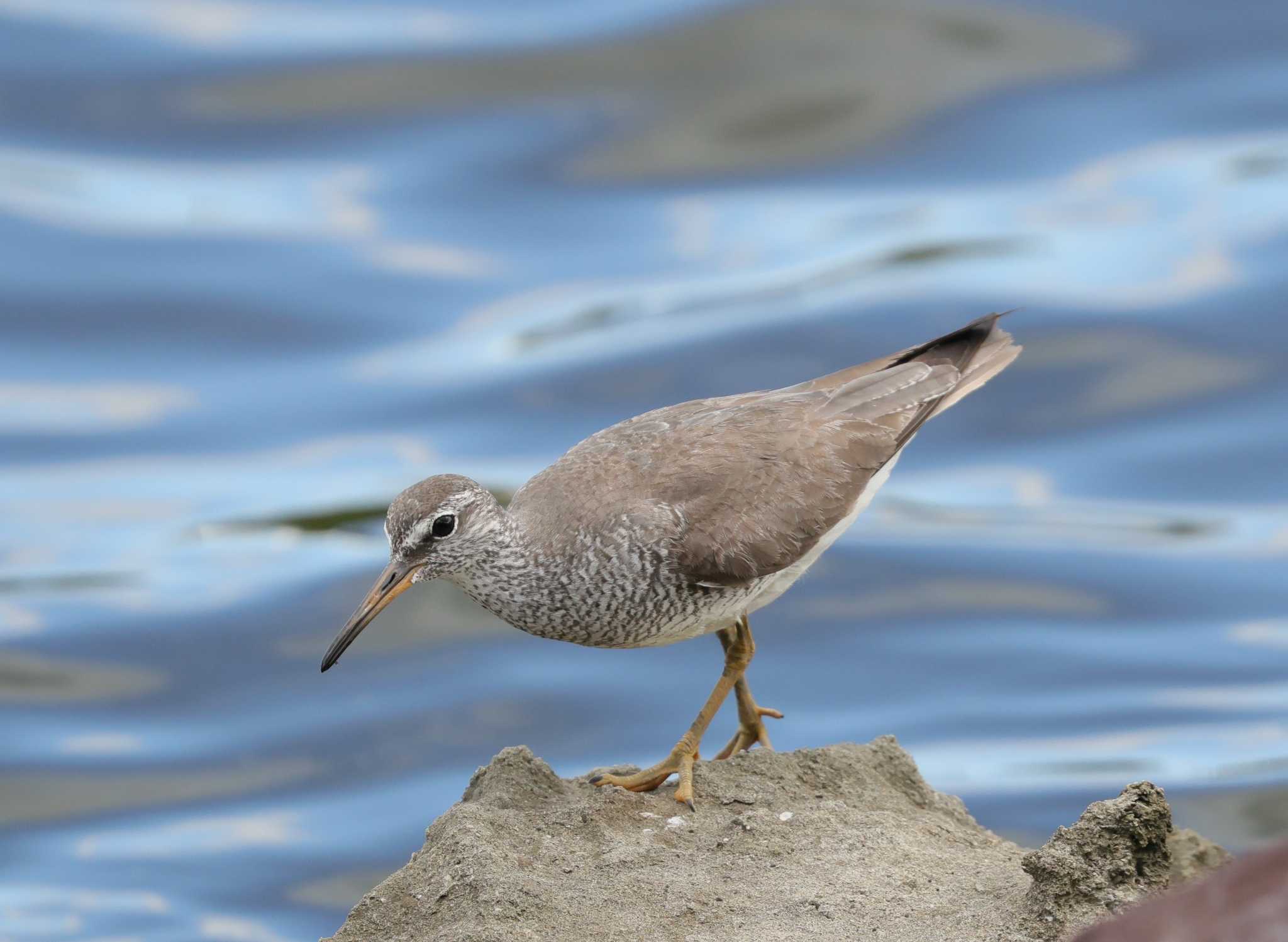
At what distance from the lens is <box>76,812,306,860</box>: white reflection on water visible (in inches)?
541

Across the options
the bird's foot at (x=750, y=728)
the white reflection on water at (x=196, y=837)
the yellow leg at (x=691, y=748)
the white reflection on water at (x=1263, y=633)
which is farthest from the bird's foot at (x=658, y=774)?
the white reflection on water at (x=1263, y=633)

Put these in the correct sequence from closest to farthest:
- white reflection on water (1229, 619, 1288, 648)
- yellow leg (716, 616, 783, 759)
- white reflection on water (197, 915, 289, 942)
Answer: yellow leg (716, 616, 783, 759) → white reflection on water (197, 915, 289, 942) → white reflection on water (1229, 619, 1288, 648)

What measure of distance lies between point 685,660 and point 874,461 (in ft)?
21.6

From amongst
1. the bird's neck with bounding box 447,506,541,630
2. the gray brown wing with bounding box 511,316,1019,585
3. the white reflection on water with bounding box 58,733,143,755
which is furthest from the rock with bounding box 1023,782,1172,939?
the white reflection on water with bounding box 58,733,143,755

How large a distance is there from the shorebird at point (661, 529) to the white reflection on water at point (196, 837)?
5901 mm

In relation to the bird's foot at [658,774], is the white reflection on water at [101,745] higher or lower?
higher

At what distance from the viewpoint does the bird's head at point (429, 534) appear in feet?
27.1

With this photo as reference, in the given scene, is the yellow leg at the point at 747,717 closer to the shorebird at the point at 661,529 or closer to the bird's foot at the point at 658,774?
the shorebird at the point at 661,529

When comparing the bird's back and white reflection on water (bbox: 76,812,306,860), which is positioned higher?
the bird's back

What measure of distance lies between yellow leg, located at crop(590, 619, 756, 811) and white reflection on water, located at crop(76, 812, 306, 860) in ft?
19.6

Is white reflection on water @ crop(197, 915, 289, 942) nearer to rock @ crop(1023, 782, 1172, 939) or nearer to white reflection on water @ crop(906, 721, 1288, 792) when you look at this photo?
white reflection on water @ crop(906, 721, 1288, 792)

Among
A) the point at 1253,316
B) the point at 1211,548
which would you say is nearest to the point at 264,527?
the point at 1211,548

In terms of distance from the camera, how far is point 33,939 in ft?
41.3

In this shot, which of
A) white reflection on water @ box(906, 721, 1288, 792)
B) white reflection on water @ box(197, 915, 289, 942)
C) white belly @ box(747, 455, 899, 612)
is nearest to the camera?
white belly @ box(747, 455, 899, 612)
